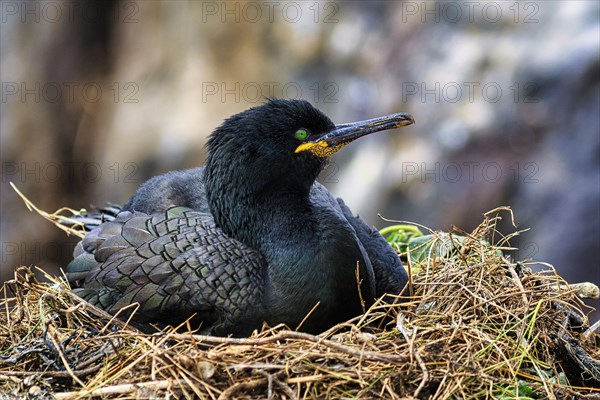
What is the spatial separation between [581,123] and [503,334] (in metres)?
4.72

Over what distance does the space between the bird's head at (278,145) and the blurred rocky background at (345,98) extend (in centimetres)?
378

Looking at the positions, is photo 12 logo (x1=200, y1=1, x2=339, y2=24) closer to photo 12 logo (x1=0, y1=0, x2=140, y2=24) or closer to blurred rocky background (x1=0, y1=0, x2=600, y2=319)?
blurred rocky background (x1=0, y1=0, x2=600, y2=319)

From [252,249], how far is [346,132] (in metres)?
0.82

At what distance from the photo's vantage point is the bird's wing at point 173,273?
400cm

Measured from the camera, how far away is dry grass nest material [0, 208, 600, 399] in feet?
10.9

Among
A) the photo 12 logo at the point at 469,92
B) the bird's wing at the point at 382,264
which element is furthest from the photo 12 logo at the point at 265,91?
the bird's wing at the point at 382,264

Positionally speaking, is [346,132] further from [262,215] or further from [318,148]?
[262,215]

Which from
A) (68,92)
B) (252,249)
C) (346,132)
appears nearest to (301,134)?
(346,132)

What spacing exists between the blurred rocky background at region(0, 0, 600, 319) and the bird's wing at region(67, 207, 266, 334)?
13.7ft

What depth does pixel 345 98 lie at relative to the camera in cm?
977

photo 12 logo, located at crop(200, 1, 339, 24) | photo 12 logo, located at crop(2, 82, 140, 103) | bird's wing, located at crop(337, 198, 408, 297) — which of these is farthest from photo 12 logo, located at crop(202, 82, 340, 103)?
bird's wing, located at crop(337, 198, 408, 297)

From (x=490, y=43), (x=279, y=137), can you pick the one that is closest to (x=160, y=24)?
(x=490, y=43)

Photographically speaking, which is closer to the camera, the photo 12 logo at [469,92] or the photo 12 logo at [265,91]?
the photo 12 logo at [469,92]

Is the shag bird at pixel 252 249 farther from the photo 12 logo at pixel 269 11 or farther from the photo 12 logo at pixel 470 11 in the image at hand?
the photo 12 logo at pixel 269 11
